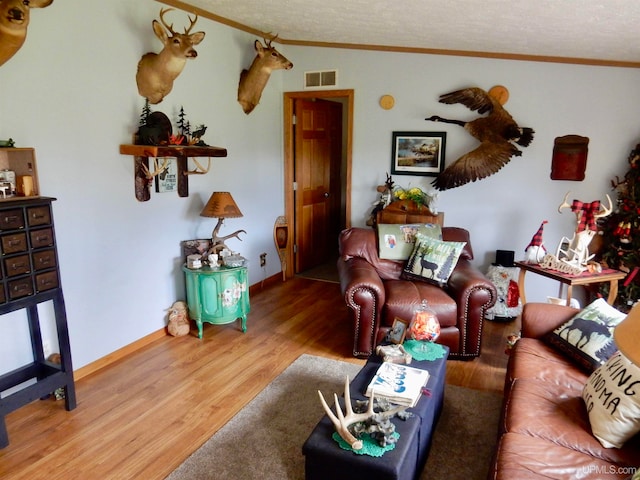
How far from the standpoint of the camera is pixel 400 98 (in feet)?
14.7

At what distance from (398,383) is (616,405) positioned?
88 cm

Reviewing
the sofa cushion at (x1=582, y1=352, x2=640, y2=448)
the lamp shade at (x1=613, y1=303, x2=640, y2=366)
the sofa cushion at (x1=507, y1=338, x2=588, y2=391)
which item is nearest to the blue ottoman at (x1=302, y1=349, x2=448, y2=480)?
the sofa cushion at (x1=507, y1=338, x2=588, y2=391)

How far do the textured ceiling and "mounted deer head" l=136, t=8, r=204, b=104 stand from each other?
1.82 ft

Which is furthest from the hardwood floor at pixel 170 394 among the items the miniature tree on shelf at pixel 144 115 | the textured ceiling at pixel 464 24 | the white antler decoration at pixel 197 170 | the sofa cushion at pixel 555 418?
the textured ceiling at pixel 464 24

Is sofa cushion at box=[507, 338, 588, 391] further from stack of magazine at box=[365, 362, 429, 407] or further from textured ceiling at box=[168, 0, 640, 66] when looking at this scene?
textured ceiling at box=[168, 0, 640, 66]

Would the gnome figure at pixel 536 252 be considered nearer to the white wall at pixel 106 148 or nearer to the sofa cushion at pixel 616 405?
the sofa cushion at pixel 616 405

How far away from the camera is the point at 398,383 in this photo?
83.6 inches

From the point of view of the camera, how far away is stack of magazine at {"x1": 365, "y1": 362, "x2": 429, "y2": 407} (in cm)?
202

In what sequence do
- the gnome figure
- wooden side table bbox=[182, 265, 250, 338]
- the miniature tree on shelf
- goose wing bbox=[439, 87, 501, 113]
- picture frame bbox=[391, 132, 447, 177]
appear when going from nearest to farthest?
the miniature tree on shelf, the gnome figure, wooden side table bbox=[182, 265, 250, 338], goose wing bbox=[439, 87, 501, 113], picture frame bbox=[391, 132, 447, 177]

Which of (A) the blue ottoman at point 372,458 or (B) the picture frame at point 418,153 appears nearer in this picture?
(A) the blue ottoman at point 372,458

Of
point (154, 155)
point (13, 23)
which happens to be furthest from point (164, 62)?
point (13, 23)

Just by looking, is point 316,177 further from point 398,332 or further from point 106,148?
point 398,332

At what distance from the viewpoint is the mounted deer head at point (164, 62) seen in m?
2.98

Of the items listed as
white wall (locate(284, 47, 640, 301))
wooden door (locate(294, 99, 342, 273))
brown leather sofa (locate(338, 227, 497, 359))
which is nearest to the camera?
brown leather sofa (locate(338, 227, 497, 359))
